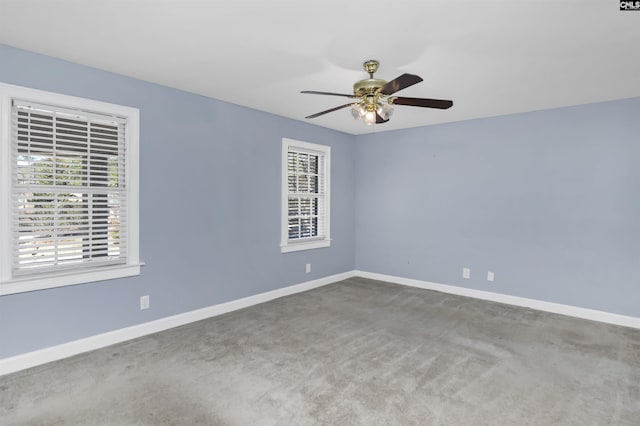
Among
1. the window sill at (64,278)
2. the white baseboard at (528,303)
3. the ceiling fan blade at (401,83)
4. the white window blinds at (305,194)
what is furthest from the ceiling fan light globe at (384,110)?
the white baseboard at (528,303)

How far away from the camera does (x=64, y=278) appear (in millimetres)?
2869

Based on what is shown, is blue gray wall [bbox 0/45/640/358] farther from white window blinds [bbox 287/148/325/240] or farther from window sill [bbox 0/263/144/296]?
white window blinds [bbox 287/148/325/240]

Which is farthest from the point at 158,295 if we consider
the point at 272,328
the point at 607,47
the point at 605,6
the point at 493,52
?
the point at 607,47

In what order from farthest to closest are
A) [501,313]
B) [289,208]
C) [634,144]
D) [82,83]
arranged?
1. [289,208]
2. [501,313]
3. [634,144]
4. [82,83]

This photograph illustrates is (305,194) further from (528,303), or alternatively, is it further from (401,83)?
(528,303)

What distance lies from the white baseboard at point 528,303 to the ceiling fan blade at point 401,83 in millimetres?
3407

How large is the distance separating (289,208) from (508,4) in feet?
11.6

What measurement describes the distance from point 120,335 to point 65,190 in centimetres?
136

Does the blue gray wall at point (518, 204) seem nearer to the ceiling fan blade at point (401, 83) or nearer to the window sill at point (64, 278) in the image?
the ceiling fan blade at point (401, 83)

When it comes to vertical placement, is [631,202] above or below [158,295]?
above

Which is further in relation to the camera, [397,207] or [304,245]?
[397,207]

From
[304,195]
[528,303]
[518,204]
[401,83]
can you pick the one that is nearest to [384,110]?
[401,83]

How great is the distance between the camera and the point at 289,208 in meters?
4.97

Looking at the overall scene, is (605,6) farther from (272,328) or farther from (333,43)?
(272,328)
